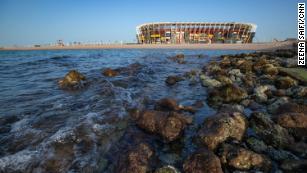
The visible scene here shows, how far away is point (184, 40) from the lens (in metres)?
89.1

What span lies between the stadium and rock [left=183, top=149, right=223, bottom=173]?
8825 cm

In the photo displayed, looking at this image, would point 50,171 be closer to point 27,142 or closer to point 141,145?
point 27,142

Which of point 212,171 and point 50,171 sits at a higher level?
point 212,171

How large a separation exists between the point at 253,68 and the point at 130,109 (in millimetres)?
9299

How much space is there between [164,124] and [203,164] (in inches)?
65.7

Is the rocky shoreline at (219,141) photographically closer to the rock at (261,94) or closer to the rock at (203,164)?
the rock at (203,164)

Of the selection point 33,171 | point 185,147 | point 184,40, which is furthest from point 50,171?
point 184,40

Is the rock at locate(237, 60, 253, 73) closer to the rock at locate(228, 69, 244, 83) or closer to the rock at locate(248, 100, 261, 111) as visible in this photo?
the rock at locate(228, 69, 244, 83)

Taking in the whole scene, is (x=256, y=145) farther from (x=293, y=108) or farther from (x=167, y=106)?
(x=167, y=106)

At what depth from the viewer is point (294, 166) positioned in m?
3.37

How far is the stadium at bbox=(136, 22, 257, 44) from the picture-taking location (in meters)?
91.0

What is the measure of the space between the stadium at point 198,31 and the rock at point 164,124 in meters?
86.5

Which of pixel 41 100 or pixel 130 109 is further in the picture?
pixel 41 100

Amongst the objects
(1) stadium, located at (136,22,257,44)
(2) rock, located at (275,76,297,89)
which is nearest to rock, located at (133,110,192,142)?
(2) rock, located at (275,76,297,89)
